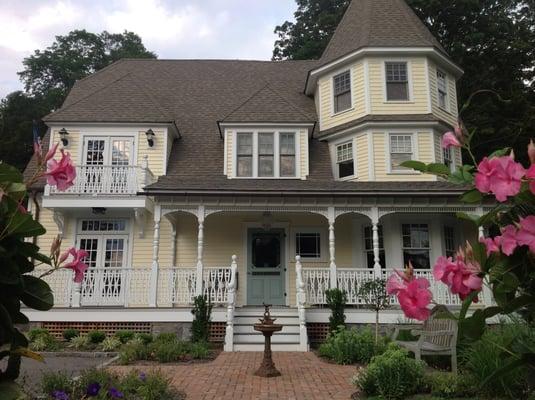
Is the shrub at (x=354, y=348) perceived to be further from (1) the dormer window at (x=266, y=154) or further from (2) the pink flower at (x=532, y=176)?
(2) the pink flower at (x=532, y=176)

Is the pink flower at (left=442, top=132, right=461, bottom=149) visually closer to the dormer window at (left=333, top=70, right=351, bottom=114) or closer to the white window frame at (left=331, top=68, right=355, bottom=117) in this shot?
the white window frame at (left=331, top=68, right=355, bottom=117)

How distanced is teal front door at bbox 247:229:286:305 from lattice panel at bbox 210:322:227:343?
241cm

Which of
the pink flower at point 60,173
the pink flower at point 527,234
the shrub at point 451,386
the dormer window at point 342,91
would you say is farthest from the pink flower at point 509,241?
the dormer window at point 342,91

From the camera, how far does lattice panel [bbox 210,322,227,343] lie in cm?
1172

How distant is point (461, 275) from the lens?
150 cm

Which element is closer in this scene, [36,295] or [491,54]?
[36,295]

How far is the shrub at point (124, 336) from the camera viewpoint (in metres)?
11.0

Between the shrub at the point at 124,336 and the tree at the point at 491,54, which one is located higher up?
the tree at the point at 491,54

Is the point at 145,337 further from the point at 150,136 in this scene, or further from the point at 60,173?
the point at 60,173

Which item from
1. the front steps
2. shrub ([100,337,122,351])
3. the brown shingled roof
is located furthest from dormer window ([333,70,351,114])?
shrub ([100,337,122,351])

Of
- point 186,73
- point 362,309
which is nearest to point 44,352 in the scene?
point 362,309

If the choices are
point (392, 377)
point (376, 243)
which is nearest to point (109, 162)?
point (376, 243)

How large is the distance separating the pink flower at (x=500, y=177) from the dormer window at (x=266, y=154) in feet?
44.3

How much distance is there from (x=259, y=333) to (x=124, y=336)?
3407 mm
